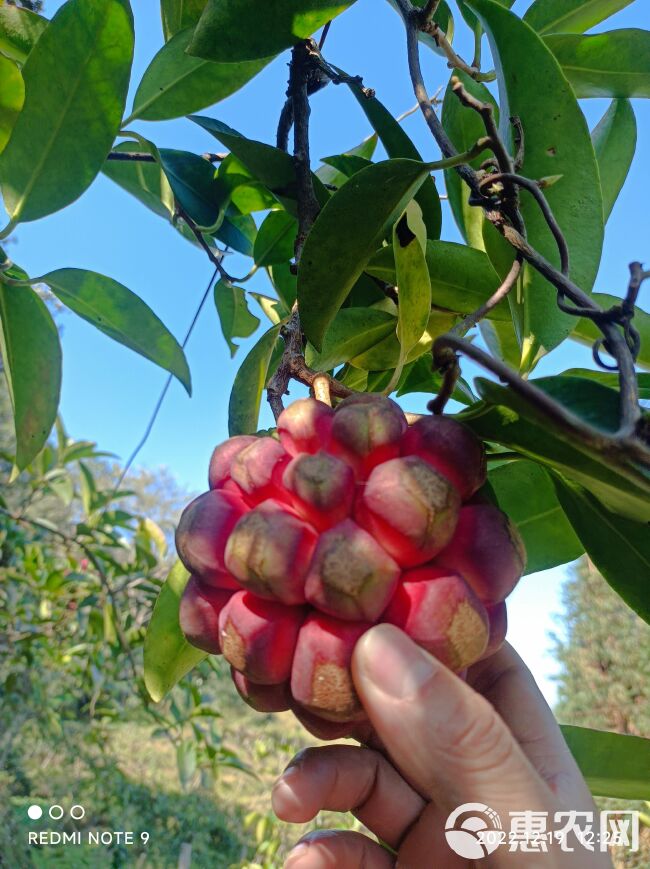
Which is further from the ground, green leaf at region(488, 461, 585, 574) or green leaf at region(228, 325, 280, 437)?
green leaf at region(228, 325, 280, 437)

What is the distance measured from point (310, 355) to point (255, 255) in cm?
35

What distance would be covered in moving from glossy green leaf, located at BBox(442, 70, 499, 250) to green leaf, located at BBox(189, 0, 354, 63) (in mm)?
170

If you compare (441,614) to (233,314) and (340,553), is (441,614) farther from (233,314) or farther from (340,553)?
(233,314)

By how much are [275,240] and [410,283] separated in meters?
0.44

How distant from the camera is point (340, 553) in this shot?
1.48 ft

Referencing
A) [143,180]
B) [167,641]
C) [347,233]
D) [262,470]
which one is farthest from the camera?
[143,180]

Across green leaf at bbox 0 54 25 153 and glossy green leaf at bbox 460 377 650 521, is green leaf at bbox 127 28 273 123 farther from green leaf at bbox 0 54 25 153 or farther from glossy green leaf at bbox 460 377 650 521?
glossy green leaf at bbox 460 377 650 521

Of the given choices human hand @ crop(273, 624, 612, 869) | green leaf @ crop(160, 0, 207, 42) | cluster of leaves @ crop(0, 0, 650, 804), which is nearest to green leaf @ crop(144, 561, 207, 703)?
cluster of leaves @ crop(0, 0, 650, 804)

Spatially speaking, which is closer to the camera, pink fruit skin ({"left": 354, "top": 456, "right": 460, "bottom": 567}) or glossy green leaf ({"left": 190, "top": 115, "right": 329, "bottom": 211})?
pink fruit skin ({"left": 354, "top": 456, "right": 460, "bottom": 567})

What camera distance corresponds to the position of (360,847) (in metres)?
0.82

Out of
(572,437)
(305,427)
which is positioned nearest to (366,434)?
(305,427)

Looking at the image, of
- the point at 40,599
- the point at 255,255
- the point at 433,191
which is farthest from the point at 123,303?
the point at 40,599

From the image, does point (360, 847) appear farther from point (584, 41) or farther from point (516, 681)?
point (584, 41)

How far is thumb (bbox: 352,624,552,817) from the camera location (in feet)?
1.46
